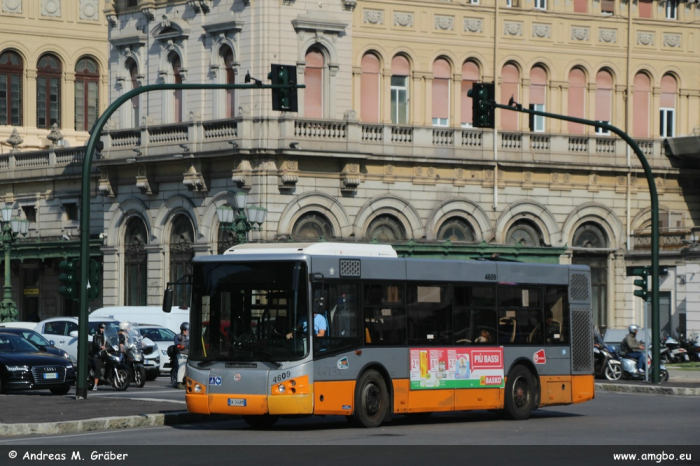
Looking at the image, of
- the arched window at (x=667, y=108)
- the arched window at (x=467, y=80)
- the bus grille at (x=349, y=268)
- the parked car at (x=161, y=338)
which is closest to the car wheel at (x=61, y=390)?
the parked car at (x=161, y=338)

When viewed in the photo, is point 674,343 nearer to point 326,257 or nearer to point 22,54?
point 326,257

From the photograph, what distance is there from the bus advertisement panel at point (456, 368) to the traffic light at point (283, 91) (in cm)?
635

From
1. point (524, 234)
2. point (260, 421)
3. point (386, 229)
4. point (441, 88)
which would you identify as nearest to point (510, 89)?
point (441, 88)

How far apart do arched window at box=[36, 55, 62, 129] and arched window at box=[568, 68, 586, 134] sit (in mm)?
24500

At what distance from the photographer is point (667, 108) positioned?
57688mm

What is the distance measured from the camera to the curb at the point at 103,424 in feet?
71.9

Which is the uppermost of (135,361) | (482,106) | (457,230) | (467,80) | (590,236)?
(467,80)

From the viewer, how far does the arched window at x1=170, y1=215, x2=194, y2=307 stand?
51.1 meters

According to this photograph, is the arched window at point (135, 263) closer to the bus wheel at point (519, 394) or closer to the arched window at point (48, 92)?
the arched window at point (48, 92)

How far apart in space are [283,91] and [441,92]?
82.8ft

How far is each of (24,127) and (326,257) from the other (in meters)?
47.9

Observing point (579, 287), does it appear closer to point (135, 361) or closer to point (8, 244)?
point (135, 361)
